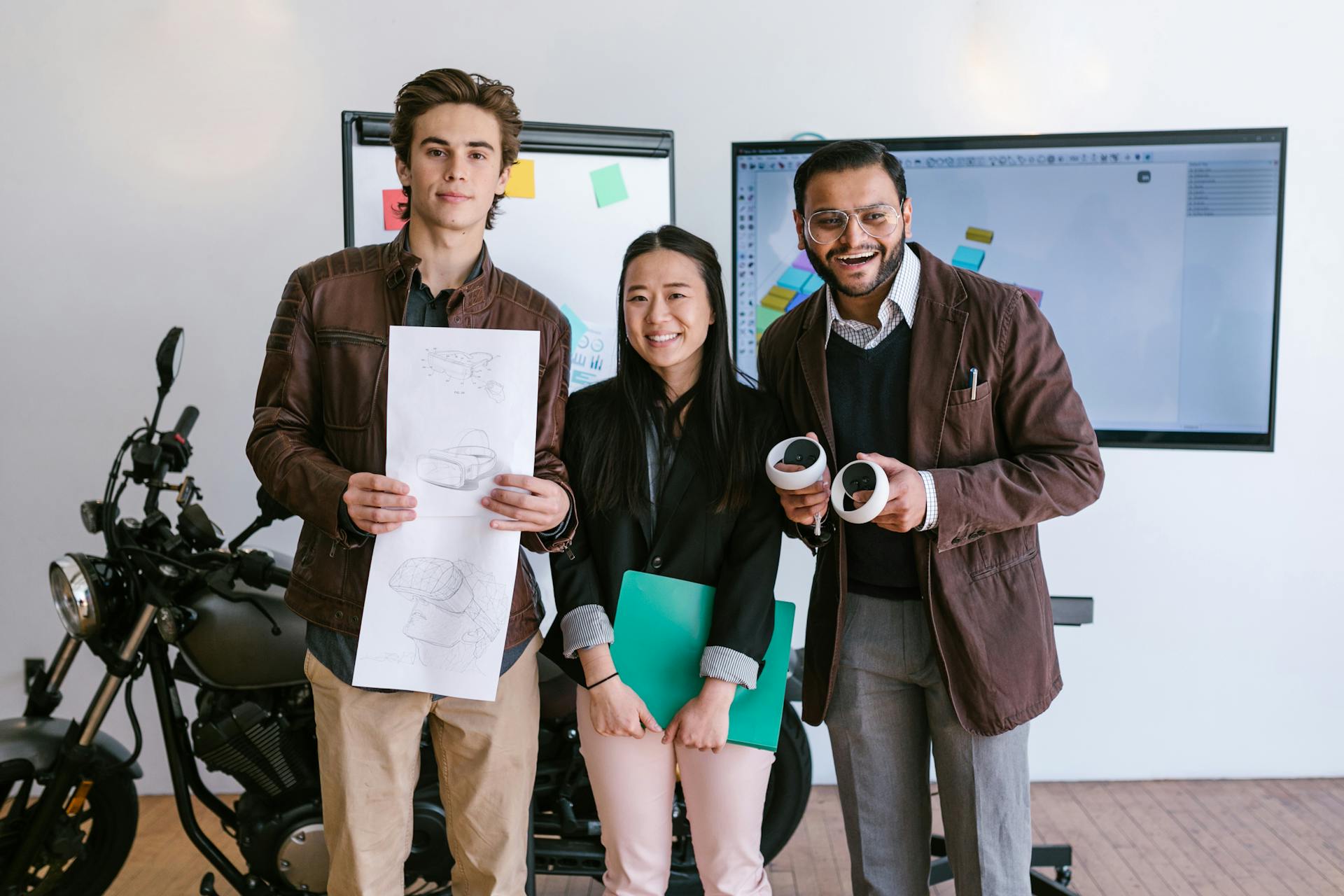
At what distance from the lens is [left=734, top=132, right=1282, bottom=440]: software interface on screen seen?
268 centimetres

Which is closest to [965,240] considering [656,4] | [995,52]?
[995,52]

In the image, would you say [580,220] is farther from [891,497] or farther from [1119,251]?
[1119,251]

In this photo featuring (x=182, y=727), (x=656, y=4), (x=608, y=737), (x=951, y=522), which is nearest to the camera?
(x=951, y=522)

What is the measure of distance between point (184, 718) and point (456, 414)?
110 cm

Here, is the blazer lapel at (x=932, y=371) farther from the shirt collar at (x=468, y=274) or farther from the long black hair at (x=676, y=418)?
the shirt collar at (x=468, y=274)

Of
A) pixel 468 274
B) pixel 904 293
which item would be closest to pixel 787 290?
pixel 904 293

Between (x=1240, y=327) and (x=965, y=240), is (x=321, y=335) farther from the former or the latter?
(x=1240, y=327)

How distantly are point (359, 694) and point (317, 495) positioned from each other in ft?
1.06

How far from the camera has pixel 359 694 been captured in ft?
4.84

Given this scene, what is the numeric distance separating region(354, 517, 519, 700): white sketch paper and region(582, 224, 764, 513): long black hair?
20 centimetres

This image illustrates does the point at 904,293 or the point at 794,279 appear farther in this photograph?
the point at 794,279

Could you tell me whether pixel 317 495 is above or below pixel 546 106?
below

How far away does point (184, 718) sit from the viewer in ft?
6.59

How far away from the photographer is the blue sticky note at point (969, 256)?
2.77 meters
